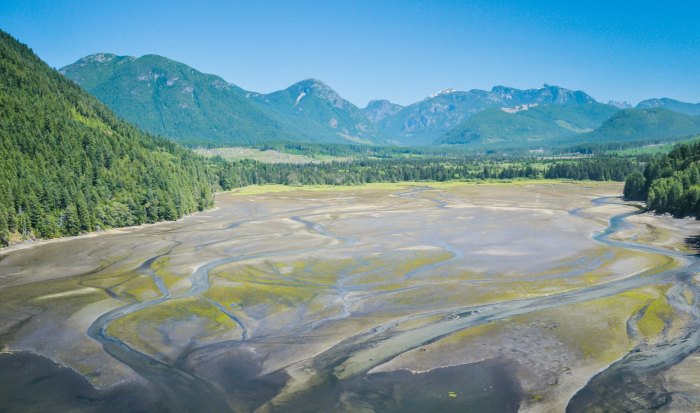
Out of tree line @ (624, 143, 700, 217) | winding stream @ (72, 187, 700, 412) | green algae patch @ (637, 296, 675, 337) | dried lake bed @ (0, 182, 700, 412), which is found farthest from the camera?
tree line @ (624, 143, 700, 217)

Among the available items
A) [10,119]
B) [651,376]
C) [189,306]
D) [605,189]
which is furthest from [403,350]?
[605,189]

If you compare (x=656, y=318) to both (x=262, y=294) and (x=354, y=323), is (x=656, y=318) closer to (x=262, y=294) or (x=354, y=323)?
(x=354, y=323)

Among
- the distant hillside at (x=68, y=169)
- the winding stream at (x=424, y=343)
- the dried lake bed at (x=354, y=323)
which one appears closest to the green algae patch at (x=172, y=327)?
the dried lake bed at (x=354, y=323)

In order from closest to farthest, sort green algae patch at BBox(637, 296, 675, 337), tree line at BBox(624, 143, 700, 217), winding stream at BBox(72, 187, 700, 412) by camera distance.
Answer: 1. winding stream at BBox(72, 187, 700, 412)
2. green algae patch at BBox(637, 296, 675, 337)
3. tree line at BBox(624, 143, 700, 217)

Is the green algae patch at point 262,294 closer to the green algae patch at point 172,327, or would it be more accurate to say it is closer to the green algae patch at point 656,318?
the green algae patch at point 172,327

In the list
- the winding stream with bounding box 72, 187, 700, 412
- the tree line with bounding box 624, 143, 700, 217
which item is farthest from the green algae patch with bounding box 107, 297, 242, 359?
the tree line with bounding box 624, 143, 700, 217

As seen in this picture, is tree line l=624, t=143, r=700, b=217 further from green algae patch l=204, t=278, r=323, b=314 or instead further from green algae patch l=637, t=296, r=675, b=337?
green algae patch l=204, t=278, r=323, b=314

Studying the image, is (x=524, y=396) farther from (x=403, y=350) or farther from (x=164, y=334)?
(x=164, y=334)
